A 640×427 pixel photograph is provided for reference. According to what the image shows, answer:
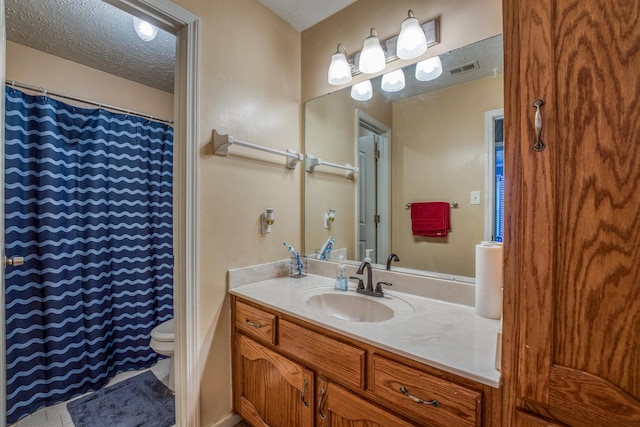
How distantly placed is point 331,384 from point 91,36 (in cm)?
241

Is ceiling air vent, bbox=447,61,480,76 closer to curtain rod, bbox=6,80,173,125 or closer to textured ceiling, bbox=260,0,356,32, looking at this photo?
textured ceiling, bbox=260,0,356,32

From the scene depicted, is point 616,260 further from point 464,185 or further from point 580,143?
point 464,185

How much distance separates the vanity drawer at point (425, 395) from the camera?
71 centimetres

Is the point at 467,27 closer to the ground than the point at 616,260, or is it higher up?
higher up

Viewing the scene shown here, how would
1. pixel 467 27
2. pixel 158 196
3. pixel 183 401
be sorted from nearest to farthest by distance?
pixel 467 27
pixel 183 401
pixel 158 196

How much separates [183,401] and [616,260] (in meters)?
1.65

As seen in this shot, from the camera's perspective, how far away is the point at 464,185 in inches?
50.5

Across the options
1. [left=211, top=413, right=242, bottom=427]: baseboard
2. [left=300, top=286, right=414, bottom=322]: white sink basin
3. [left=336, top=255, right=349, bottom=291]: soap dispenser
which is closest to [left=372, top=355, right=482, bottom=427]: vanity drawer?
[left=300, top=286, right=414, bottom=322]: white sink basin

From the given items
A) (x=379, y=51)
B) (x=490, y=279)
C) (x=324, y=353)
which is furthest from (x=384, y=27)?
(x=324, y=353)

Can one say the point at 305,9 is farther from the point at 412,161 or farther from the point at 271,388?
the point at 271,388

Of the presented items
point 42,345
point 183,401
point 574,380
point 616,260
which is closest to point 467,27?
point 616,260

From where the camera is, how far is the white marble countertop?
29.6 inches

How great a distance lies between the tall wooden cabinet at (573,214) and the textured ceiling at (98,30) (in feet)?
4.58

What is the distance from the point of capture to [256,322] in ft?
4.29
